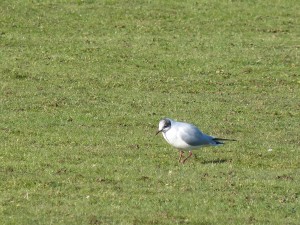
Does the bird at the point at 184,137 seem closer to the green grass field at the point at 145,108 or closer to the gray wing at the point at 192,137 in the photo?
the gray wing at the point at 192,137

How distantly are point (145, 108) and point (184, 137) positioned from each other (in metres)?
4.84

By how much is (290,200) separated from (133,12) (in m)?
16.9

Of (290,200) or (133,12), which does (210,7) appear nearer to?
(133,12)

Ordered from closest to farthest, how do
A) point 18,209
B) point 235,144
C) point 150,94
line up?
point 18,209, point 235,144, point 150,94

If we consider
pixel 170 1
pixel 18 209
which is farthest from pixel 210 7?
pixel 18 209

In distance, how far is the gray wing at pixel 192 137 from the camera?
1468cm

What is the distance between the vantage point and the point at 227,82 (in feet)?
73.8

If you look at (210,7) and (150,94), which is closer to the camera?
(150,94)

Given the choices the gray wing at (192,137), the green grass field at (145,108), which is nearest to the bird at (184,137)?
the gray wing at (192,137)

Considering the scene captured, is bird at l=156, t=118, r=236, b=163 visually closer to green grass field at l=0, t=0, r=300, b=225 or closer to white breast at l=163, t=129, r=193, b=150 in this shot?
white breast at l=163, t=129, r=193, b=150

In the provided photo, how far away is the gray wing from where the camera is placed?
1468 cm

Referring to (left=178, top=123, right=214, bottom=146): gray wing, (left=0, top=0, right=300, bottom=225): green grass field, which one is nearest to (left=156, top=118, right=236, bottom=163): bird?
(left=178, top=123, right=214, bottom=146): gray wing

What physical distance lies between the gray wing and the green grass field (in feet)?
1.15

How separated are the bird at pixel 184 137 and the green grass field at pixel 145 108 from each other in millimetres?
295
